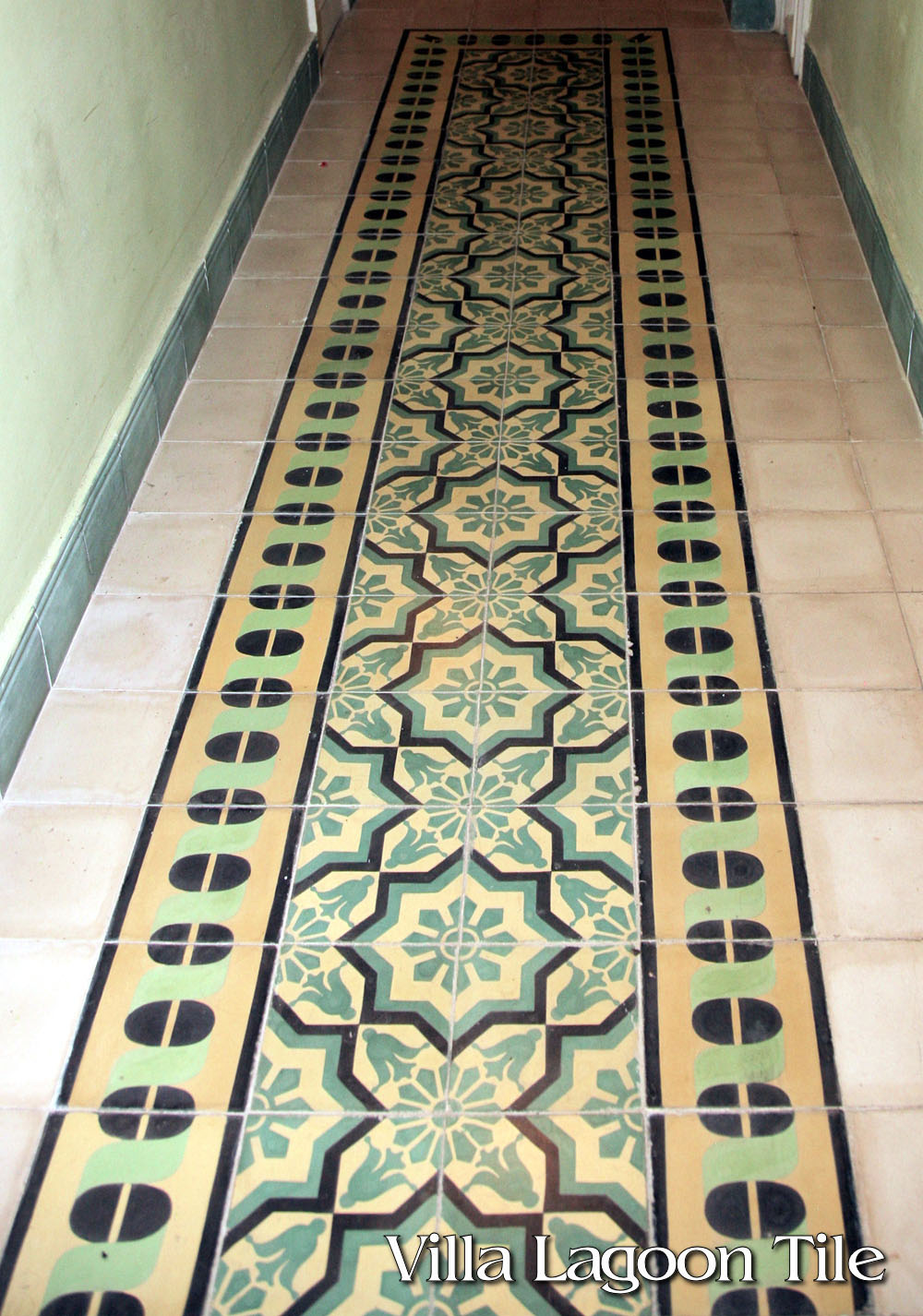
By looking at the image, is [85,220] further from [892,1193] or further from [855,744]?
[892,1193]

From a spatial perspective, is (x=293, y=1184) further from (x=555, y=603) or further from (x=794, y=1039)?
(x=555, y=603)

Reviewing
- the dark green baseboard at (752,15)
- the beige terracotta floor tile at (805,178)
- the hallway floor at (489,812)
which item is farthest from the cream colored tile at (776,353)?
the dark green baseboard at (752,15)

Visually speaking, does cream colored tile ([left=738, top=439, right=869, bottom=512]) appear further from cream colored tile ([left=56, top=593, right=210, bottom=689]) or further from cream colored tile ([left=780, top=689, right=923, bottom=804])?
cream colored tile ([left=56, top=593, right=210, bottom=689])

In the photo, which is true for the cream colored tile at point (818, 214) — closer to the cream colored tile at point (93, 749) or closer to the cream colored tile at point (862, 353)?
the cream colored tile at point (862, 353)

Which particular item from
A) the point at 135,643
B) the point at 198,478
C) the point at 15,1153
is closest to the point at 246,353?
the point at 198,478

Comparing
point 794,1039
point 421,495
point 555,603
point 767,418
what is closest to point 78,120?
point 421,495

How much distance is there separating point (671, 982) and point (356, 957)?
1.53ft

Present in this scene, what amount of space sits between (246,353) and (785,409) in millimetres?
1326

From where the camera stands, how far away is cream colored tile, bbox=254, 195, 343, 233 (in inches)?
160

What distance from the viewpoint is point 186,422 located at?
10.7ft

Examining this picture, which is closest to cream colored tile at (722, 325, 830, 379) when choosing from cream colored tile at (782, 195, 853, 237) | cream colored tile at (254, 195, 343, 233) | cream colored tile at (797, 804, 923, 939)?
cream colored tile at (782, 195, 853, 237)

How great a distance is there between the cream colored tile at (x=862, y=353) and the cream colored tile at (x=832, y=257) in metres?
0.29

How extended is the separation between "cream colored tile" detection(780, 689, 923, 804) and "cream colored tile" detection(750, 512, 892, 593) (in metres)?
0.31

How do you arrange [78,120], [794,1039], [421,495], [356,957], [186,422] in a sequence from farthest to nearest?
[186,422]
[421,495]
[78,120]
[356,957]
[794,1039]
